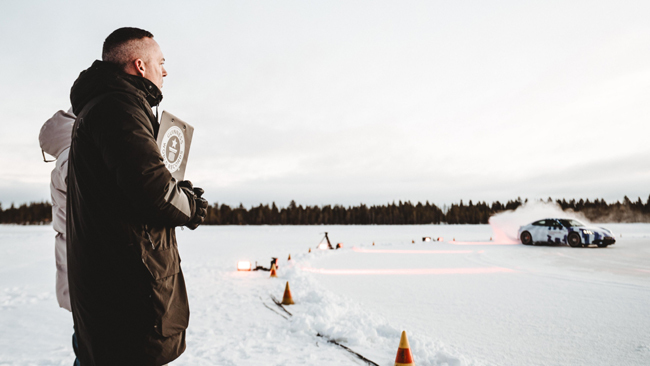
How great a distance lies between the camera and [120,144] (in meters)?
1.62

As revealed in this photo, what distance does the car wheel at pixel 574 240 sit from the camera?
59.9 ft

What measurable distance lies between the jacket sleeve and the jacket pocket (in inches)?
7.1

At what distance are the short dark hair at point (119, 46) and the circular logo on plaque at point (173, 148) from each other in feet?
1.36

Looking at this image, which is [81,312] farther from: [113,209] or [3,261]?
[3,261]

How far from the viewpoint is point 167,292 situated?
1.76 m

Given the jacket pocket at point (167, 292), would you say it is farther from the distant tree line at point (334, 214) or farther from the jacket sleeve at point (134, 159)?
the distant tree line at point (334, 214)

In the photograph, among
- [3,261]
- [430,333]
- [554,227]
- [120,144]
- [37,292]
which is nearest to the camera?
[120,144]

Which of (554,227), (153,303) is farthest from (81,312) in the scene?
(554,227)

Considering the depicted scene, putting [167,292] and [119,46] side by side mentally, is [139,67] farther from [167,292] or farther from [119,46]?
[167,292]

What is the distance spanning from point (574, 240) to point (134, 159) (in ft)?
70.8

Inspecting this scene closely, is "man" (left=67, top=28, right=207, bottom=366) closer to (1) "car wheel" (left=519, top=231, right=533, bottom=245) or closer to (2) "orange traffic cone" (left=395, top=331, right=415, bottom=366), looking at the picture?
(2) "orange traffic cone" (left=395, top=331, right=415, bottom=366)

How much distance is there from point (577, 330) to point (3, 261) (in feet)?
63.2

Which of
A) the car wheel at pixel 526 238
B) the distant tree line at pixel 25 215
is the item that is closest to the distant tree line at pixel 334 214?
the distant tree line at pixel 25 215

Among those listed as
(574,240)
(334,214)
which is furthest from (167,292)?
(334,214)
